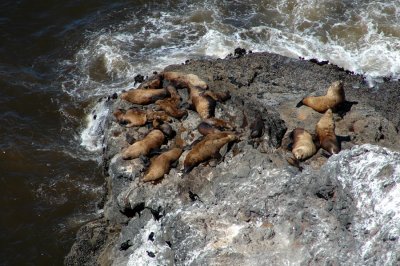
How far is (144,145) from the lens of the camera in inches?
354

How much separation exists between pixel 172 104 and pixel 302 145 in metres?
2.88

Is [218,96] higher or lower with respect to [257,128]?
lower

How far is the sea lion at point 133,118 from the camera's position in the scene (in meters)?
9.64

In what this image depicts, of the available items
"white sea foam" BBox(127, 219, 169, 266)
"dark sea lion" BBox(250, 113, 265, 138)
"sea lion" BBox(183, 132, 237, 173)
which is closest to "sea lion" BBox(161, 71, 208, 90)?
"dark sea lion" BBox(250, 113, 265, 138)

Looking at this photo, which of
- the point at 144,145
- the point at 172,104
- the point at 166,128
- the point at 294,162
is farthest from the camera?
the point at 172,104

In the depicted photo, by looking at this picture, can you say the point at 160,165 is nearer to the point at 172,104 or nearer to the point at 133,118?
the point at 133,118

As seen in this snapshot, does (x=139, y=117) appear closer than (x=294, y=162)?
No

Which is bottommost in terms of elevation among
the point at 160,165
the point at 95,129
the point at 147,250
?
the point at 95,129

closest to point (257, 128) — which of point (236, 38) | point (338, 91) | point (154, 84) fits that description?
point (338, 91)

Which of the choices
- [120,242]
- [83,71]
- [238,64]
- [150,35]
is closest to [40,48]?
[83,71]

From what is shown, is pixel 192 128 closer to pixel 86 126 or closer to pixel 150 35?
pixel 86 126

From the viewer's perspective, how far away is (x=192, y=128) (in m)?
9.48

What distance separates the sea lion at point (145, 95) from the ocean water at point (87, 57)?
189 cm

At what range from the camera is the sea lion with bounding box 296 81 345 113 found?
9.50 m
